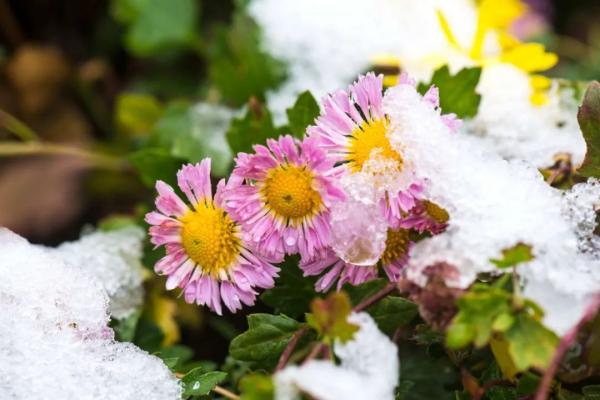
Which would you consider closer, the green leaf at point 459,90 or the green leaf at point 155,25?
the green leaf at point 459,90

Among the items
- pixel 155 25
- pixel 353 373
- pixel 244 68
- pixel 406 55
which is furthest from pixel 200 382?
pixel 155 25

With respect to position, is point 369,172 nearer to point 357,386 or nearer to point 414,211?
point 414,211

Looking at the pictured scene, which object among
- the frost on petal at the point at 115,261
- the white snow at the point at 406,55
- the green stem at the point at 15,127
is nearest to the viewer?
the frost on petal at the point at 115,261

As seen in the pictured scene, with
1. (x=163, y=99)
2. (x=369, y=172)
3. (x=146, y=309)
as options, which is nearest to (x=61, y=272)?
(x=146, y=309)

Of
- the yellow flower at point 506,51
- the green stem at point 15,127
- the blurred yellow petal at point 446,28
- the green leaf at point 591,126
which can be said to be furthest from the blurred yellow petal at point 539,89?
the green stem at point 15,127

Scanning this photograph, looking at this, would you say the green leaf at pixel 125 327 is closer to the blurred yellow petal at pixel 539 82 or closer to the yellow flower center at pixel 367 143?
the yellow flower center at pixel 367 143

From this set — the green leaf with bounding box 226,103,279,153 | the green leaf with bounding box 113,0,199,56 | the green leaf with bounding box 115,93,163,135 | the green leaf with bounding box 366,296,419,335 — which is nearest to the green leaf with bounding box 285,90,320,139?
the green leaf with bounding box 226,103,279,153

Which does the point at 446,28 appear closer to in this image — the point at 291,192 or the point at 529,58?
the point at 529,58
